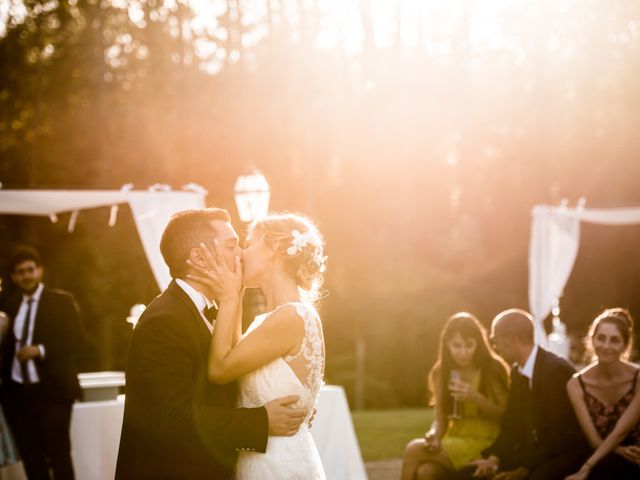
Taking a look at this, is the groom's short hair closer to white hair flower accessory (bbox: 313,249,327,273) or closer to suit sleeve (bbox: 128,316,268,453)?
suit sleeve (bbox: 128,316,268,453)

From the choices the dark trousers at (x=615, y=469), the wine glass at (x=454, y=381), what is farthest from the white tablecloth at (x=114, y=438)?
the dark trousers at (x=615, y=469)

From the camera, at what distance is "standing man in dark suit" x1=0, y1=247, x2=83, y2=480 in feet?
Answer: 23.6

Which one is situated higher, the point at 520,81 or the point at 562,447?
the point at 520,81

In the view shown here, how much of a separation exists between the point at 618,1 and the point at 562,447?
1861cm

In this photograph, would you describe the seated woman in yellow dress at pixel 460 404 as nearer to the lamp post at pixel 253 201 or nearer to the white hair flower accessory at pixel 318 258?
the lamp post at pixel 253 201

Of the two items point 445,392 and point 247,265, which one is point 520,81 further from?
point 247,265

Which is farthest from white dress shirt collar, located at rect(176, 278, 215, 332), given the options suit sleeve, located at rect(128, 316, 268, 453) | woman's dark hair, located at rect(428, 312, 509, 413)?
woman's dark hair, located at rect(428, 312, 509, 413)

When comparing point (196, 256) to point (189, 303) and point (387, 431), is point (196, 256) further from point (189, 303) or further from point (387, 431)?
point (387, 431)

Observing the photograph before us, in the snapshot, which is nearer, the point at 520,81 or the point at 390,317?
the point at 520,81

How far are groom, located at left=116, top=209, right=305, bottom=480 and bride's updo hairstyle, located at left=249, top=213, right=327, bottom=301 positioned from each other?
1.06 ft

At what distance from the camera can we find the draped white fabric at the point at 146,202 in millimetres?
8891

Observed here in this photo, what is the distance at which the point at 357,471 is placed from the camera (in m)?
8.23

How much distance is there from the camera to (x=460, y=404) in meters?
6.38

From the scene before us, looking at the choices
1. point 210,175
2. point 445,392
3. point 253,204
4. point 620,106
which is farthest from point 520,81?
point 445,392
